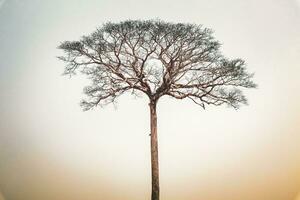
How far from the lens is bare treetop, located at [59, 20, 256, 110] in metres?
2.16

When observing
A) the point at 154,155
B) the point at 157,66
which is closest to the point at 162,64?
the point at 157,66

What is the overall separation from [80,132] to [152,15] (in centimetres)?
78

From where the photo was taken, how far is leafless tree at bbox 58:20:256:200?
2162mm

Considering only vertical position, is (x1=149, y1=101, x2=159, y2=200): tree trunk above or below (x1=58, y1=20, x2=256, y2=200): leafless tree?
below

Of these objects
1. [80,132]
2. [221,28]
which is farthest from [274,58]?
[80,132]

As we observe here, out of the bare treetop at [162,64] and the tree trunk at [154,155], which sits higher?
the bare treetop at [162,64]

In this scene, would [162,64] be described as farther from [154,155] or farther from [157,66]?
[154,155]

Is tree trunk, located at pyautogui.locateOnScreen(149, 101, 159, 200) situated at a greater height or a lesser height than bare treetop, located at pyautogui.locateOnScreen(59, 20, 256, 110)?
lesser

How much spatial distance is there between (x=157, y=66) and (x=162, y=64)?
0.03 metres

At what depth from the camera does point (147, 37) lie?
2154 mm

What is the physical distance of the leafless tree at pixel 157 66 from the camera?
2162 mm

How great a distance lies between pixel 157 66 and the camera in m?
2.17

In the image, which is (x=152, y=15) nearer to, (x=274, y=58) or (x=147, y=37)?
(x=147, y=37)

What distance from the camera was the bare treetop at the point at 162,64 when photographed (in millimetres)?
2162
